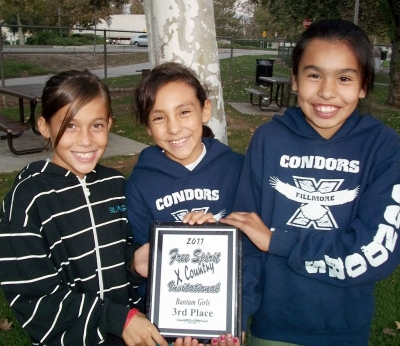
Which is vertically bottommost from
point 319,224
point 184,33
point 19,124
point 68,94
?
point 19,124

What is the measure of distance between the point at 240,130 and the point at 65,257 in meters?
7.32

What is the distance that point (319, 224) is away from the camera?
6.48 ft

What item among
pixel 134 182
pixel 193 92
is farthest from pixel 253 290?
pixel 193 92

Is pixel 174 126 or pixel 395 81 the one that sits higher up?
pixel 174 126

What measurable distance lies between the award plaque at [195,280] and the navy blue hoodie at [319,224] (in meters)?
0.17

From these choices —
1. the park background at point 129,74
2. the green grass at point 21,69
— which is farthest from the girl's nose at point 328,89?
the green grass at point 21,69

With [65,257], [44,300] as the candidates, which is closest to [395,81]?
[65,257]

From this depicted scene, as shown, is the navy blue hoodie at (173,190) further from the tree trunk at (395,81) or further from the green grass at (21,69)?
the green grass at (21,69)

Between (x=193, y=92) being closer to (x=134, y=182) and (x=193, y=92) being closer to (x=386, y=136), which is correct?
(x=134, y=182)

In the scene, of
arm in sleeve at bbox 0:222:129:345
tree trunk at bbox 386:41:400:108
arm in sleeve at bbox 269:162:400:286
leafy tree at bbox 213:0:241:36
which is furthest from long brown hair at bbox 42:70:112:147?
leafy tree at bbox 213:0:241:36

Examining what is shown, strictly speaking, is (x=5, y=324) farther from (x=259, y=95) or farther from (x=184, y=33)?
(x=259, y=95)

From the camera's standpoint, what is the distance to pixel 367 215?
187 cm

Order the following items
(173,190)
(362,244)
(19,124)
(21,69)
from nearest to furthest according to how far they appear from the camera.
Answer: (362,244) < (173,190) < (19,124) < (21,69)

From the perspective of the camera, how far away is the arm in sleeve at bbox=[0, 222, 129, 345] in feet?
6.18
